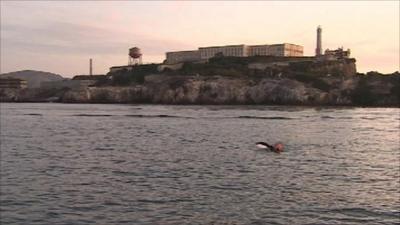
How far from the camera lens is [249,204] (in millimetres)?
20453

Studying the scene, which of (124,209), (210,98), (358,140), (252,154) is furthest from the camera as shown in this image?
(210,98)

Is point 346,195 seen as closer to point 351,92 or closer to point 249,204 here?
point 249,204

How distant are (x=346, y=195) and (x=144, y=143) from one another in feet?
86.5

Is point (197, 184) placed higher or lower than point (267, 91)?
lower

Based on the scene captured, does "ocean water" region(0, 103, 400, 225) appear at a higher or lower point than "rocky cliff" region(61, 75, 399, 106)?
lower

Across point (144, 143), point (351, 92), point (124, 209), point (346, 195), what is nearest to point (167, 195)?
point (124, 209)

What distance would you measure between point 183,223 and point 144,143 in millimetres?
29177

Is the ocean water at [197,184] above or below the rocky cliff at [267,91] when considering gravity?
below

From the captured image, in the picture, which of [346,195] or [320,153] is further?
[320,153]

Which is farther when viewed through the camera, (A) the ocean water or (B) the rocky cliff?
(B) the rocky cliff

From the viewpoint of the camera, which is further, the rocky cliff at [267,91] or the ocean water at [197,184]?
the rocky cliff at [267,91]

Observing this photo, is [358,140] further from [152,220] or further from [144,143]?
[152,220]

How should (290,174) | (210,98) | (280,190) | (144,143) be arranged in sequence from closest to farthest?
(280,190) < (290,174) < (144,143) < (210,98)

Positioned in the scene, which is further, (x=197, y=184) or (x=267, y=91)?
(x=267, y=91)
